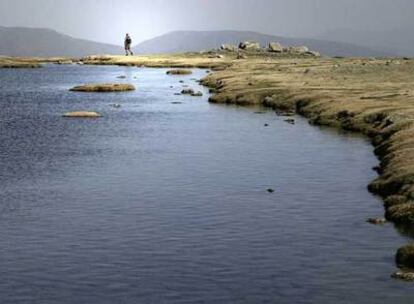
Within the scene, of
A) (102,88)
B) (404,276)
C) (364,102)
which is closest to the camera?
(404,276)

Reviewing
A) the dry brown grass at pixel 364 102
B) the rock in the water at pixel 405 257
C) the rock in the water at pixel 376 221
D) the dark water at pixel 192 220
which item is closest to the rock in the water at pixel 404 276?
the dark water at pixel 192 220

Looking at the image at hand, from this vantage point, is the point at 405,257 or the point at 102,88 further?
the point at 102,88

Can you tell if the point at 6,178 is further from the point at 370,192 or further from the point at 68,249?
the point at 370,192

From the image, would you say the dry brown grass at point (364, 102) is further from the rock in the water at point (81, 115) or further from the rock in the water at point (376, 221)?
the rock in the water at point (81, 115)

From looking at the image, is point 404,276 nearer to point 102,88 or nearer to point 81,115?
point 81,115

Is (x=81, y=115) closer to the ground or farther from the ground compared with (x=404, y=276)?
farther from the ground

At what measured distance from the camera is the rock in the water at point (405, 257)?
3597 cm

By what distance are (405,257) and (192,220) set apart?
1355 cm

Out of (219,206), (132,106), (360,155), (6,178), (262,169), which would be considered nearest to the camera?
(219,206)

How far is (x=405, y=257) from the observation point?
3647cm

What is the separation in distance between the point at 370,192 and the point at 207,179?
1287 cm

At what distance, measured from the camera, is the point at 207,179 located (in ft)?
188

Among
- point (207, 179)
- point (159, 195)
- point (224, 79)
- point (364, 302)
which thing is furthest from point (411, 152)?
point (224, 79)

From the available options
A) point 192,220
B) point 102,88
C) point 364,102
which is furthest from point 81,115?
point 192,220
